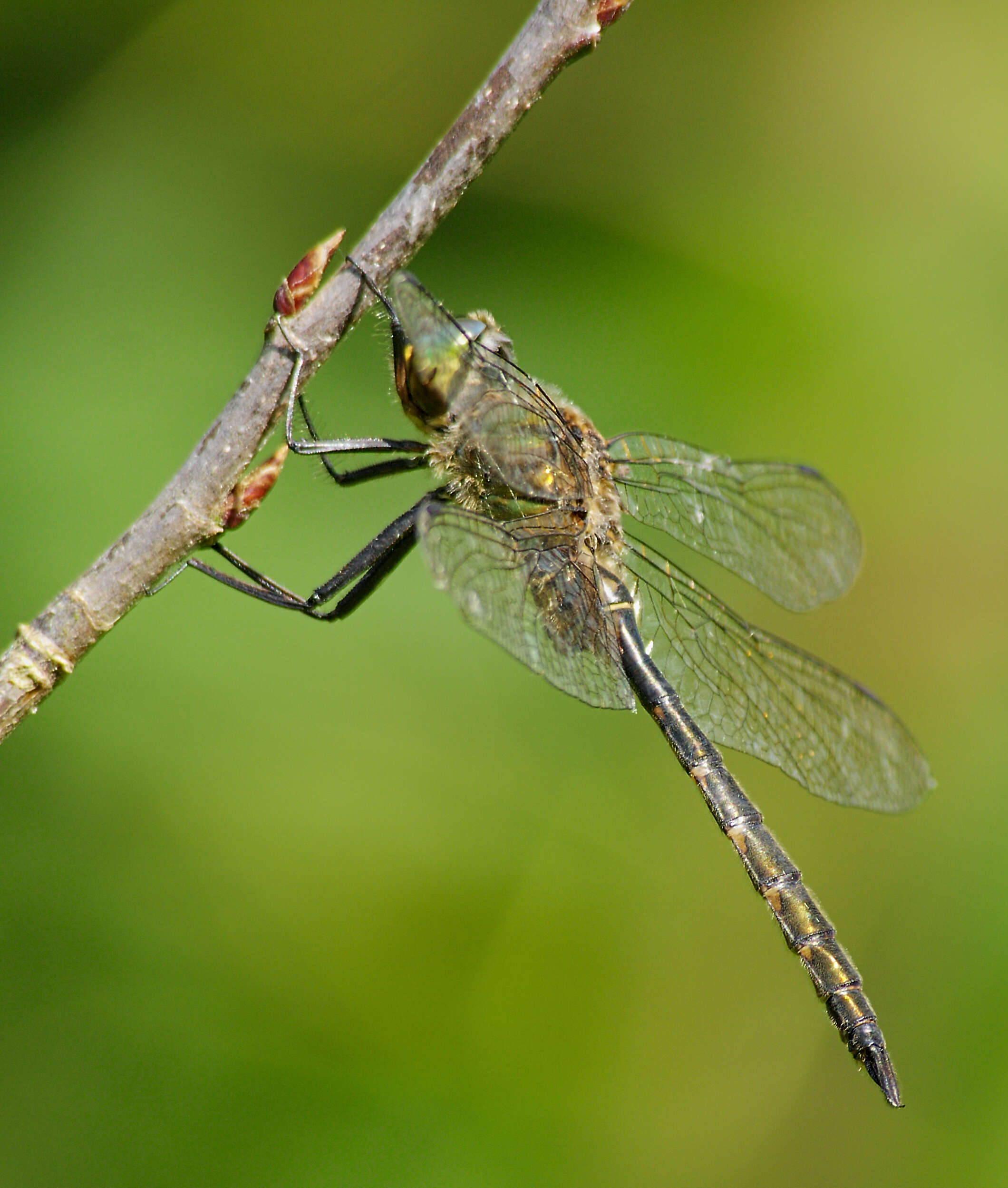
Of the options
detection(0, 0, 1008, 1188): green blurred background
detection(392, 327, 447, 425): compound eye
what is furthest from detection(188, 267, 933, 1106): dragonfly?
detection(0, 0, 1008, 1188): green blurred background

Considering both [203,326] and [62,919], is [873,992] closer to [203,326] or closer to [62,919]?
[62,919]

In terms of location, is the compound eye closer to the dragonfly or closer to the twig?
the dragonfly

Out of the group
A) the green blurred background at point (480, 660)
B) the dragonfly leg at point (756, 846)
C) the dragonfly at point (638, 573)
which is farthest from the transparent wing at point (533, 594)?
the green blurred background at point (480, 660)

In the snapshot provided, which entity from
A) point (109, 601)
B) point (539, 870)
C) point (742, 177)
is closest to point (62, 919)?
point (539, 870)

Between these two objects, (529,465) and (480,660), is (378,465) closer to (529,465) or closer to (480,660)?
(529,465)

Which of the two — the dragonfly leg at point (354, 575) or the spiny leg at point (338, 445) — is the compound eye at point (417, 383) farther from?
the dragonfly leg at point (354, 575)
